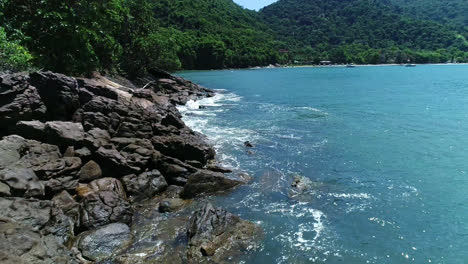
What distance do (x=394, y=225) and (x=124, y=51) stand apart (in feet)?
192

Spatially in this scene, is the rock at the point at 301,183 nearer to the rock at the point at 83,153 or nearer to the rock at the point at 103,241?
the rock at the point at 103,241

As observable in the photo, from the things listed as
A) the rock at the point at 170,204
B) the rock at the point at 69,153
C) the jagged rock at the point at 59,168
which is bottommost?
the rock at the point at 170,204

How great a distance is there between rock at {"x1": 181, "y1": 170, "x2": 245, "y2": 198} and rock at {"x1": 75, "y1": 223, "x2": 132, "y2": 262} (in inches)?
181

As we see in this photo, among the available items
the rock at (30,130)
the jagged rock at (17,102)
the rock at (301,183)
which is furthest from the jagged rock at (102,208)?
the rock at (301,183)

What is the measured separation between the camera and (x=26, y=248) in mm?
9469

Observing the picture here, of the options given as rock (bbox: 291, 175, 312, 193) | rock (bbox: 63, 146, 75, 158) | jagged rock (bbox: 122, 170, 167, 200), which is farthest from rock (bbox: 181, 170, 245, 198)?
rock (bbox: 63, 146, 75, 158)

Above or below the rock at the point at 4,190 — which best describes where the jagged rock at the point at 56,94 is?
above


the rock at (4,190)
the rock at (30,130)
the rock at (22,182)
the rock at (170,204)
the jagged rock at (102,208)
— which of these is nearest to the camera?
the rock at (4,190)

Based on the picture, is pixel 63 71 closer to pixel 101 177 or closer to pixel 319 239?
pixel 101 177

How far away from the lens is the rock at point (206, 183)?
1753 centimetres

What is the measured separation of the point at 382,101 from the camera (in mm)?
53625

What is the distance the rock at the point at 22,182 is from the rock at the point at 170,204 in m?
5.33

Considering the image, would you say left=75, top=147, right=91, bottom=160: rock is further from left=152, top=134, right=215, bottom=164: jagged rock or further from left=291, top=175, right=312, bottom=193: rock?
left=291, top=175, right=312, bottom=193: rock

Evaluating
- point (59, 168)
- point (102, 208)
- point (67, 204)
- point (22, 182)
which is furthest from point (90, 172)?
point (22, 182)
